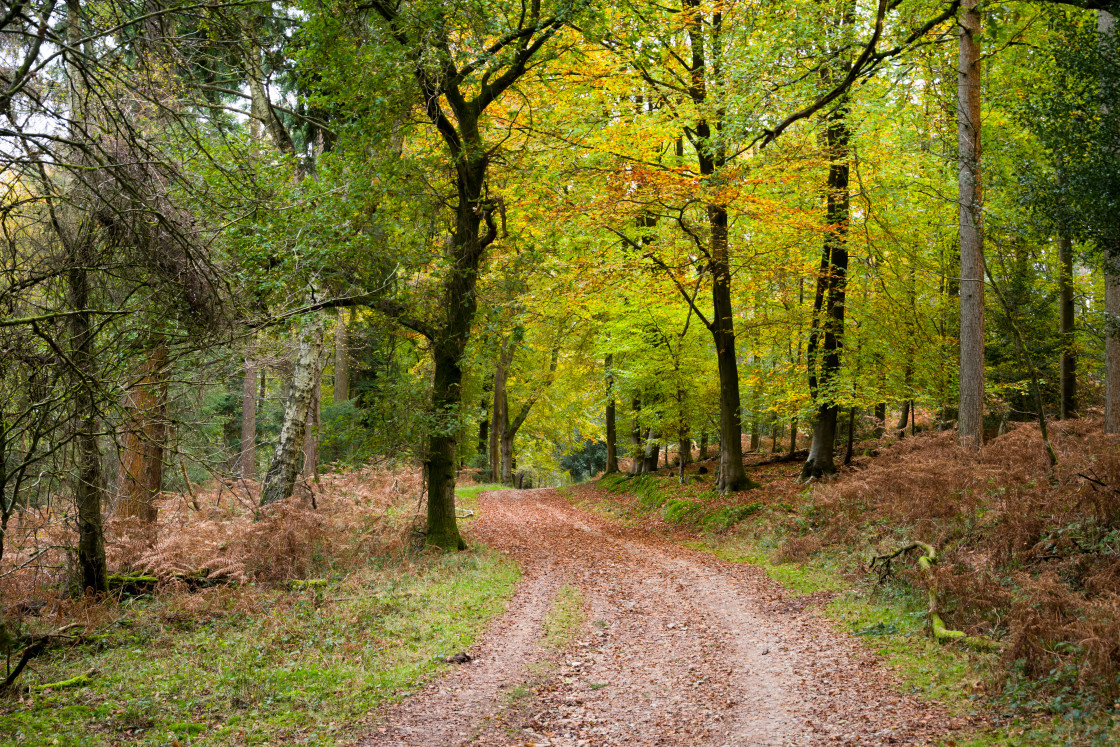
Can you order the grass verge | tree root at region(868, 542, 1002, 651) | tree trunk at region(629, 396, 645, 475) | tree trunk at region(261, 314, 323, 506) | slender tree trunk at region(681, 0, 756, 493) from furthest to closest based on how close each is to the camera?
tree trunk at region(629, 396, 645, 475), slender tree trunk at region(681, 0, 756, 493), tree trunk at region(261, 314, 323, 506), tree root at region(868, 542, 1002, 651), the grass verge

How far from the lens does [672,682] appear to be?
6695 millimetres

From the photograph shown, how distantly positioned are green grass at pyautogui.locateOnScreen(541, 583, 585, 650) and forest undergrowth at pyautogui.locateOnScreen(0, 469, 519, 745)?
83 cm

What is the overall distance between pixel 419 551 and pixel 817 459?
9715 mm

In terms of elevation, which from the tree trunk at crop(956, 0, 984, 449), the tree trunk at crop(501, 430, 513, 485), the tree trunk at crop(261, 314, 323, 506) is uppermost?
the tree trunk at crop(956, 0, 984, 449)

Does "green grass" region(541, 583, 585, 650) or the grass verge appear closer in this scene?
the grass verge

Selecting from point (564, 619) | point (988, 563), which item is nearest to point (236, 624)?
point (564, 619)

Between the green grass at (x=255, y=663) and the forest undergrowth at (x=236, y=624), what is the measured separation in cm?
2

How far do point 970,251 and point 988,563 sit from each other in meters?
6.73

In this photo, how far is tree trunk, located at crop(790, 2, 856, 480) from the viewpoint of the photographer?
49.5 feet

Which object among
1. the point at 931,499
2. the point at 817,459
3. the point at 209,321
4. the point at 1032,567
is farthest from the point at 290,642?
the point at 817,459

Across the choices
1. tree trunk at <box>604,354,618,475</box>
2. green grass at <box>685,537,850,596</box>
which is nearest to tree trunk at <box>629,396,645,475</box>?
tree trunk at <box>604,354,618,475</box>

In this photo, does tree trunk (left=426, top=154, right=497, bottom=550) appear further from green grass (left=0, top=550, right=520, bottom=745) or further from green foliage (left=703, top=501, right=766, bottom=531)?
green foliage (left=703, top=501, right=766, bottom=531)

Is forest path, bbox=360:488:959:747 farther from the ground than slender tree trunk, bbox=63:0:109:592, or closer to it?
closer to it

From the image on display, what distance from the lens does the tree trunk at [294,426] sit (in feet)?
43.9
